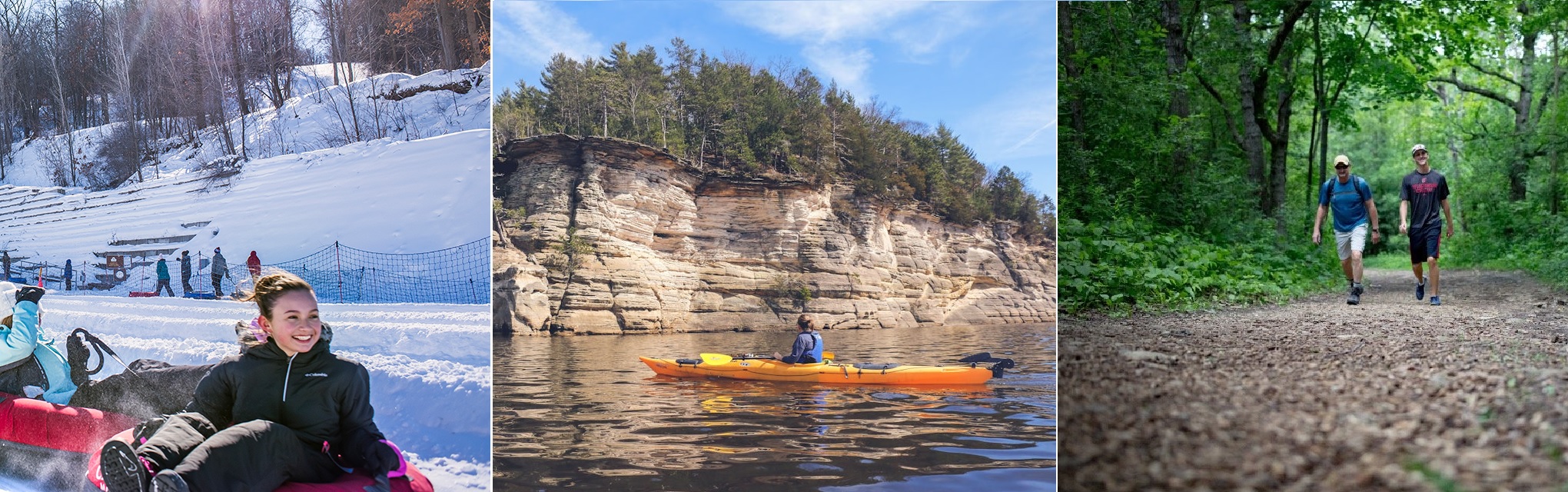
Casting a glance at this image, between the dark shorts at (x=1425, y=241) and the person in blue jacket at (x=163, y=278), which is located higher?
the dark shorts at (x=1425, y=241)

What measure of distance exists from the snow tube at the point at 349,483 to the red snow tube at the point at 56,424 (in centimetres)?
54

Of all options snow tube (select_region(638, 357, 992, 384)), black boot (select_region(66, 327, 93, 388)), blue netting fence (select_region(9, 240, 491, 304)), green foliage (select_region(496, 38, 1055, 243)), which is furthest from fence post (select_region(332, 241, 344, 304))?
black boot (select_region(66, 327, 93, 388))

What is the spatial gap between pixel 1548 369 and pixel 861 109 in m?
3.06

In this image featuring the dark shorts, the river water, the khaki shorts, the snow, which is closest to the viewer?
the river water

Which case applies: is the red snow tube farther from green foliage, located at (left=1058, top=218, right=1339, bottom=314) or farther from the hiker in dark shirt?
the hiker in dark shirt

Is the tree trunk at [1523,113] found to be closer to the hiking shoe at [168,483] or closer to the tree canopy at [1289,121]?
the tree canopy at [1289,121]

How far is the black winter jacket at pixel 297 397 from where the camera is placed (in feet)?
11.5

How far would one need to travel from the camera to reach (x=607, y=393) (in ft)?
14.1

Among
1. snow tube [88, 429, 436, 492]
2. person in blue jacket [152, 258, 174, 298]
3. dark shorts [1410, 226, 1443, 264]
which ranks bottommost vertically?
snow tube [88, 429, 436, 492]

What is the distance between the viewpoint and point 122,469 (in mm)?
3236

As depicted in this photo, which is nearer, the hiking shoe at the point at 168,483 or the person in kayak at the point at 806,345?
the hiking shoe at the point at 168,483

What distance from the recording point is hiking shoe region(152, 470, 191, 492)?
315 cm

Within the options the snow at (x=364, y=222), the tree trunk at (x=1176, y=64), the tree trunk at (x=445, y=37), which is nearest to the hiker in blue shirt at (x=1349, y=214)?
the tree trunk at (x=1176, y=64)

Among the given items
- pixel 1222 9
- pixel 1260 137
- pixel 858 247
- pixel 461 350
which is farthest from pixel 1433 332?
pixel 461 350
